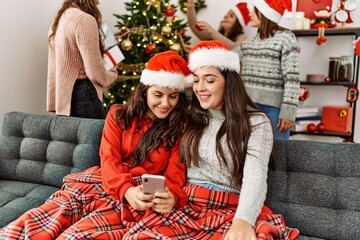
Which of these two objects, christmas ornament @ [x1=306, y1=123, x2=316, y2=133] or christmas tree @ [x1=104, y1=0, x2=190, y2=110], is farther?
christmas ornament @ [x1=306, y1=123, x2=316, y2=133]

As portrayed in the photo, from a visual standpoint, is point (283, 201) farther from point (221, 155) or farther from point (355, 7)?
point (355, 7)

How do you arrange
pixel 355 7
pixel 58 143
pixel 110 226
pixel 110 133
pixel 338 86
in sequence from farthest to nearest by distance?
pixel 338 86 → pixel 355 7 → pixel 58 143 → pixel 110 133 → pixel 110 226

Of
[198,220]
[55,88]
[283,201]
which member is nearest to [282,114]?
[283,201]

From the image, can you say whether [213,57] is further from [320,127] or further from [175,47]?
[320,127]

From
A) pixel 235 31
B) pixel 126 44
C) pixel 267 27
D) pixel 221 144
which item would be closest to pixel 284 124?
pixel 267 27

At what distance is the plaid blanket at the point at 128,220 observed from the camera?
1.32 m

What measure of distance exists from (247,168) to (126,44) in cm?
221

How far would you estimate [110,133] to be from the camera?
1661mm

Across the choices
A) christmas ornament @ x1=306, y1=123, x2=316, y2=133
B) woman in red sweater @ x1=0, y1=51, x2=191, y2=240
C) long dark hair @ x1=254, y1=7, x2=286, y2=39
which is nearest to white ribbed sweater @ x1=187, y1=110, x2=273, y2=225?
woman in red sweater @ x1=0, y1=51, x2=191, y2=240

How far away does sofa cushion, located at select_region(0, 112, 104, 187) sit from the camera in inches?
78.2

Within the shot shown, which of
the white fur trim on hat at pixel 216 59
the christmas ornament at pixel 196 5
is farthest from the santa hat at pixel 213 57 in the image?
the christmas ornament at pixel 196 5

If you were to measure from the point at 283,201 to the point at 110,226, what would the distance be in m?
0.73

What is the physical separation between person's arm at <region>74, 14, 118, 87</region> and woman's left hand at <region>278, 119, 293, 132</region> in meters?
1.06

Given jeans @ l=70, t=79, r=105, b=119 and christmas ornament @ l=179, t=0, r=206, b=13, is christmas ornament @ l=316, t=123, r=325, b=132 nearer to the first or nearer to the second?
christmas ornament @ l=179, t=0, r=206, b=13
